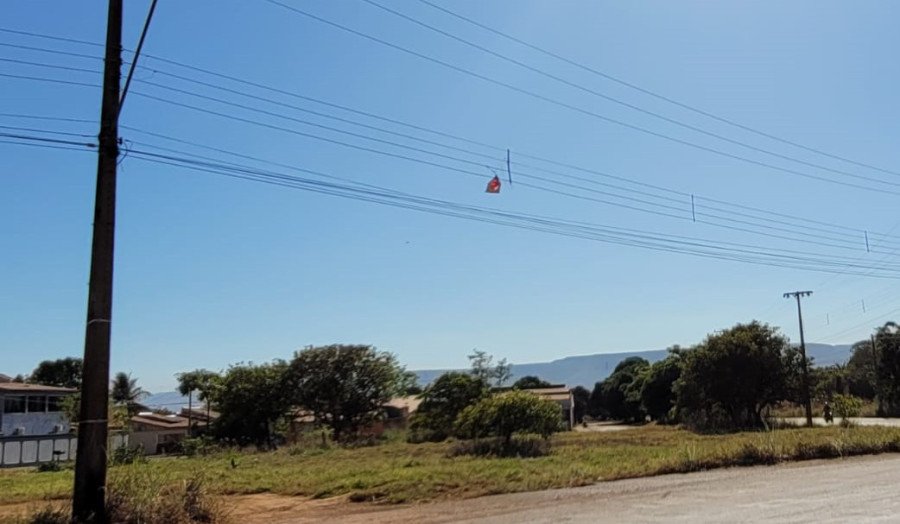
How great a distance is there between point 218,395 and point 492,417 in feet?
103

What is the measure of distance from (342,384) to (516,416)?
25.7 m

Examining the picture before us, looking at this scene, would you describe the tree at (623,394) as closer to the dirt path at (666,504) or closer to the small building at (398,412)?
the small building at (398,412)

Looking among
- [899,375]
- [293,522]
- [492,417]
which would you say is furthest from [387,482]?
[899,375]

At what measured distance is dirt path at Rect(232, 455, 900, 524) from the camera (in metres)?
10.3

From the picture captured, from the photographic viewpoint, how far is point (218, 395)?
51.0m

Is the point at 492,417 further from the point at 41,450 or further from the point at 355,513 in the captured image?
the point at 41,450

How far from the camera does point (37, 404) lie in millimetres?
53969

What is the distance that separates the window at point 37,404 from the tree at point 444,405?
34.1 meters

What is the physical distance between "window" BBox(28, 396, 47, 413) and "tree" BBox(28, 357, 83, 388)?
112 ft

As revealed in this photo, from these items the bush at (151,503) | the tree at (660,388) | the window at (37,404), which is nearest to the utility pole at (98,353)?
the bush at (151,503)

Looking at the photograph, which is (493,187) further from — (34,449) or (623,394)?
(623,394)

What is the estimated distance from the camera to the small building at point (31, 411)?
169 ft

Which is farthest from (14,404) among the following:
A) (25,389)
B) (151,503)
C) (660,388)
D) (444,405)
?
(660,388)

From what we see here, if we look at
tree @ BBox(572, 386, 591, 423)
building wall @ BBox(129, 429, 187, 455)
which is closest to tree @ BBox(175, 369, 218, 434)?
building wall @ BBox(129, 429, 187, 455)
